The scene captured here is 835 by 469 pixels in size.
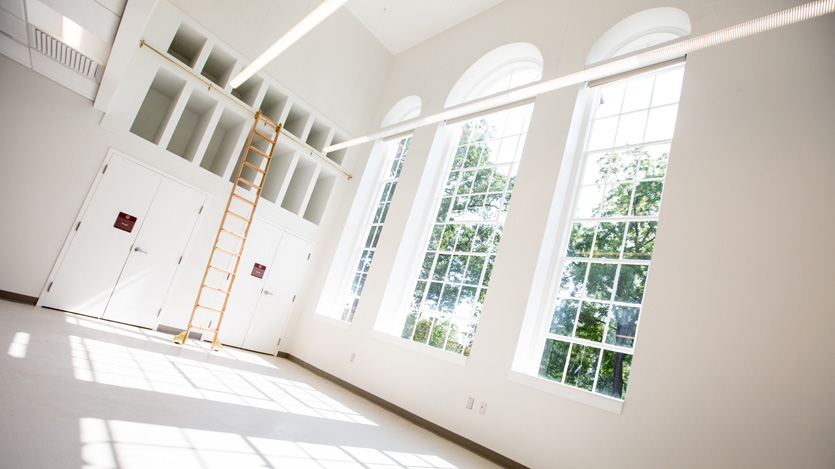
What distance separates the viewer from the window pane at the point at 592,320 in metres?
4.10

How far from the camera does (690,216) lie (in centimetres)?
377

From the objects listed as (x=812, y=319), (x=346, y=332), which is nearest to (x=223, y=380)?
(x=346, y=332)

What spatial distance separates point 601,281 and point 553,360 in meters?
0.94

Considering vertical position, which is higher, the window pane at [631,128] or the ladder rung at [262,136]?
the window pane at [631,128]

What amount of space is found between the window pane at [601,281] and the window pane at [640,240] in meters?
0.20

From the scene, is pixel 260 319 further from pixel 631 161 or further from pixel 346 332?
pixel 631 161

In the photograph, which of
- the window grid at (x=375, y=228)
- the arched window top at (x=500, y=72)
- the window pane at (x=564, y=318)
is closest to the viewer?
the window pane at (x=564, y=318)

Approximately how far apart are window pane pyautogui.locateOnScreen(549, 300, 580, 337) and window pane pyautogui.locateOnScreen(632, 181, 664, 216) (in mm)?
1133

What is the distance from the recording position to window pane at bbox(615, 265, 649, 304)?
4000mm

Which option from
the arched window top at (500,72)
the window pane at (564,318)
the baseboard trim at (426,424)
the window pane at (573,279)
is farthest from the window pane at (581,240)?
the arched window top at (500,72)

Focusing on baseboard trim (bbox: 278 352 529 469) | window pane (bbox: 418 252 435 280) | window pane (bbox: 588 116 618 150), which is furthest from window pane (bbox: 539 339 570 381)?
window pane (bbox: 588 116 618 150)

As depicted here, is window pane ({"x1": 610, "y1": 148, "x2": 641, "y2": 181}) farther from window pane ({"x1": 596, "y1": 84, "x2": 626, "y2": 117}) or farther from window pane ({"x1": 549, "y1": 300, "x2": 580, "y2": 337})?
window pane ({"x1": 549, "y1": 300, "x2": 580, "y2": 337})

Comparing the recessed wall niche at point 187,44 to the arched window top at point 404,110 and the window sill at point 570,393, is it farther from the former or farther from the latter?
the window sill at point 570,393

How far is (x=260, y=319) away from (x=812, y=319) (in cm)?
683
